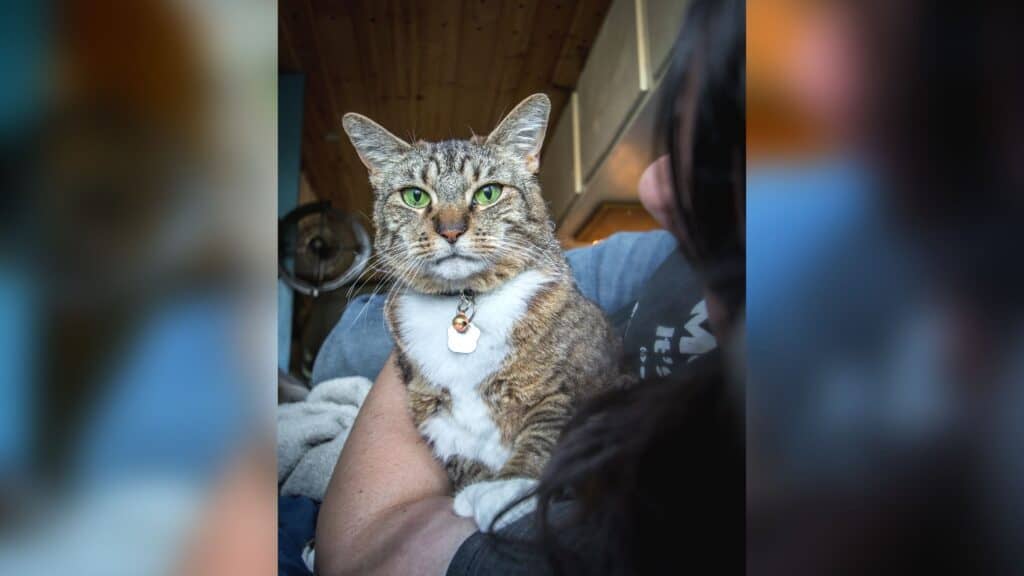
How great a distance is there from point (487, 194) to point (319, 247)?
0.28 metres

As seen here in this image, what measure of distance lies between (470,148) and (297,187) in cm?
29

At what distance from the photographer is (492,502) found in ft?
3.56

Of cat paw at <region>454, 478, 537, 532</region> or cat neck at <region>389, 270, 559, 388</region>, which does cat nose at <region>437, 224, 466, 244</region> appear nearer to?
cat neck at <region>389, 270, 559, 388</region>

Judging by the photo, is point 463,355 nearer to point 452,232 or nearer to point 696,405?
point 452,232
